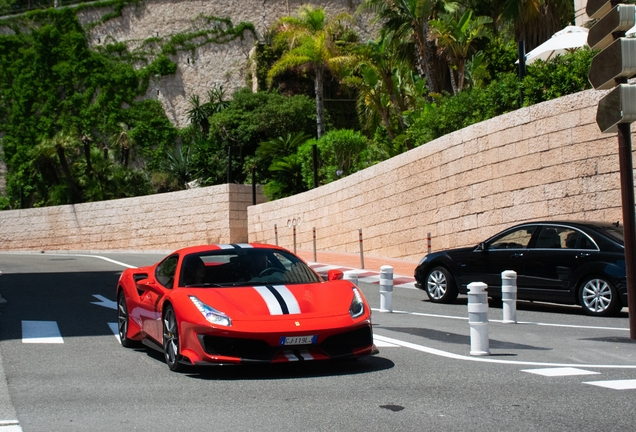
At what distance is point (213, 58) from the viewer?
183 feet

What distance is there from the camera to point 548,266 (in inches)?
536

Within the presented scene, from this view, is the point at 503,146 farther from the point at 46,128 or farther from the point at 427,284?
the point at 46,128

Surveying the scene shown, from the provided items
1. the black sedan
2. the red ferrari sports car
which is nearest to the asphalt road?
the red ferrari sports car

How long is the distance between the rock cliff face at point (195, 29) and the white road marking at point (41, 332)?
143ft

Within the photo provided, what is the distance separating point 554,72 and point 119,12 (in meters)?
41.0

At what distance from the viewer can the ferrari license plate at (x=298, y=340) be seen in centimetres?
755

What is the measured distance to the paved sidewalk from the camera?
786 inches

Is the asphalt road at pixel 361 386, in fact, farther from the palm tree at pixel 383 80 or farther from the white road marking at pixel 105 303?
the palm tree at pixel 383 80

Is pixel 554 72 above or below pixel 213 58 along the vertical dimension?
below

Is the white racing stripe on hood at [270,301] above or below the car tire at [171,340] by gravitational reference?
above

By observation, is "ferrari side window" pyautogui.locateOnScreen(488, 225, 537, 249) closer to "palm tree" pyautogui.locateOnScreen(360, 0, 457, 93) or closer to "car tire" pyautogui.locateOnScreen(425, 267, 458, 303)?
"car tire" pyautogui.locateOnScreen(425, 267, 458, 303)

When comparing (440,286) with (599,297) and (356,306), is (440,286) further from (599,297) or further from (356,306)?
(356,306)

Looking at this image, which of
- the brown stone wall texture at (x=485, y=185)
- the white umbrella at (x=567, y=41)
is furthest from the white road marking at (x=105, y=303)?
the white umbrella at (x=567, y=41)

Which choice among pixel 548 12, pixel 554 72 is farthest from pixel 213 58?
pixel 554 72
